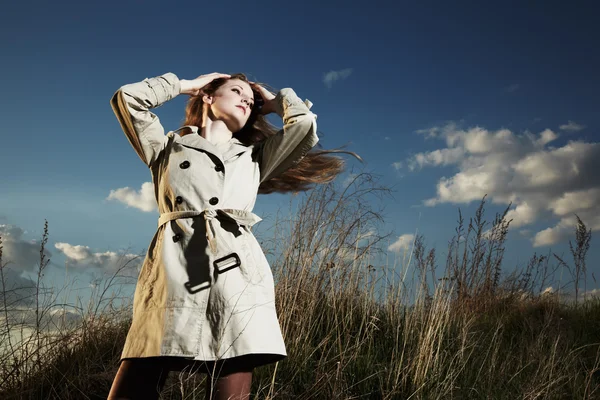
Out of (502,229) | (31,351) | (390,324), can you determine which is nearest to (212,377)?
(31,351)

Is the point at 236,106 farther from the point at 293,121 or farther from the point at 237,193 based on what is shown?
the point at 237,193

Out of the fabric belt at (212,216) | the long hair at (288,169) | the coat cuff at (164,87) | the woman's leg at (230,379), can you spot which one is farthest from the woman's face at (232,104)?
the woman's leg at (230,379)

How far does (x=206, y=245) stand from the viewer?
2428 millimetres

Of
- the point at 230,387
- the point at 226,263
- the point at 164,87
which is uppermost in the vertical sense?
the point at 164,87

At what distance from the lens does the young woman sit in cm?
232

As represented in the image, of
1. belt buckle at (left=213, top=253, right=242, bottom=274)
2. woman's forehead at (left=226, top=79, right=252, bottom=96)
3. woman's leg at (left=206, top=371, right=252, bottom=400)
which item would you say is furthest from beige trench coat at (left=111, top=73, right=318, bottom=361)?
woman's forehead at (left=226, top=79, right=252, bottom=96)

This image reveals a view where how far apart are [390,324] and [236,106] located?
223 centimetres

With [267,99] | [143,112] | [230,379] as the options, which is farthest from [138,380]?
[267,99]

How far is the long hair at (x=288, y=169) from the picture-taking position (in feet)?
10.2

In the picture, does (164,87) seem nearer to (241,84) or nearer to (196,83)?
(196,83)

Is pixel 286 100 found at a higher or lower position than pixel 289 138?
higher

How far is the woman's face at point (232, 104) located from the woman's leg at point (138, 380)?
49.7 inches

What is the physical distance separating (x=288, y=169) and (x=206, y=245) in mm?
839

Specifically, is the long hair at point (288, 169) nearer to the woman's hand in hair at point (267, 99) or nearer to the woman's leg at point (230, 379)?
the woman's hand in hair at point (267, 99)
